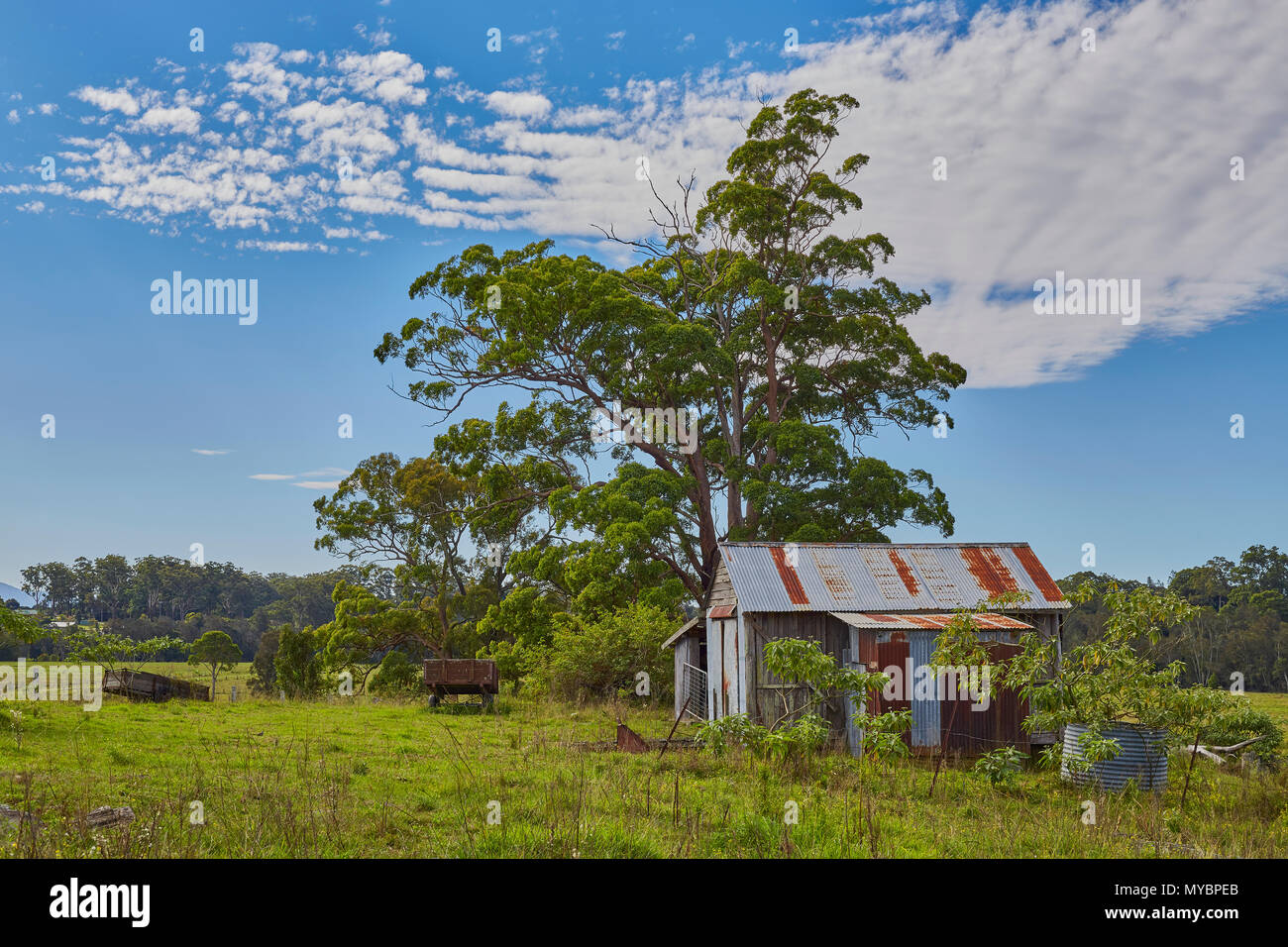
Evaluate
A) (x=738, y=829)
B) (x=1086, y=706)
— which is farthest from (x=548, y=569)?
(x=738, y=829)

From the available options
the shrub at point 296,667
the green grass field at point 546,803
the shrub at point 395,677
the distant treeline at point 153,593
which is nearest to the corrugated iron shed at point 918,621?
the green grass field at point 546,803

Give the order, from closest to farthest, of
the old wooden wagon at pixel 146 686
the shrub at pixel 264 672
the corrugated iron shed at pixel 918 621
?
1. the corrugated iron shed at pixel 918 621
2. the old wooden wagon at pixel 146 686
3. the shrub at pixel 264 672

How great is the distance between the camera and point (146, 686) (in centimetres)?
2781

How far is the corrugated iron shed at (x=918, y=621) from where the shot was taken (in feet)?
52.0

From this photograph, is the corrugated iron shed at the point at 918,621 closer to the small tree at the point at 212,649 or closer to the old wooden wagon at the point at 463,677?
the old wooden wagon at the point at 463,677

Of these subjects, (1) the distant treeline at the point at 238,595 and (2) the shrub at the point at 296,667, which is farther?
(1) the distant treeline at the point at 238,595

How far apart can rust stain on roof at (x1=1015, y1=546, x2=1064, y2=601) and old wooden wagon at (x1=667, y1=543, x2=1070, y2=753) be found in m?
0.02

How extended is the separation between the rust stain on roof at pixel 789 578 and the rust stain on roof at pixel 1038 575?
5.41 meters

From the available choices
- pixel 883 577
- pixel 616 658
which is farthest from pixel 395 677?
pixel 883 577

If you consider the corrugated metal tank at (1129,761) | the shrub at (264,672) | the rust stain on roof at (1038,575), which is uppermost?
the rust stain on roof at (1038,575)

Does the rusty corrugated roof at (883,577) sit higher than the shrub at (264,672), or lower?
higher

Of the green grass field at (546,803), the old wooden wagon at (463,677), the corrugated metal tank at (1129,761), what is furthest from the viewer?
the old wooden wagon at (463,677)

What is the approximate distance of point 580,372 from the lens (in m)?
32.6
